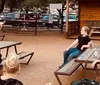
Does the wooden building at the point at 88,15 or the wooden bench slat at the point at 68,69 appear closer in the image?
the wooden bench slat at the point at 68,69

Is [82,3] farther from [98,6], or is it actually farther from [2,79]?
[2,79]

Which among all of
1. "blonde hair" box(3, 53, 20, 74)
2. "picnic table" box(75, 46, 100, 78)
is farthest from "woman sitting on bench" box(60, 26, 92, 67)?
"blonde hair" box(3, 53, 20, 74)

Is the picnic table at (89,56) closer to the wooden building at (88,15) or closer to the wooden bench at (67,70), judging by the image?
the wooden bench at (67,70)

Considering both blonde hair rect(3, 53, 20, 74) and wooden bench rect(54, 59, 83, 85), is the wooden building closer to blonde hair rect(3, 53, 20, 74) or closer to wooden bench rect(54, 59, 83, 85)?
wooden bench rect(54, 59, 83, 85)

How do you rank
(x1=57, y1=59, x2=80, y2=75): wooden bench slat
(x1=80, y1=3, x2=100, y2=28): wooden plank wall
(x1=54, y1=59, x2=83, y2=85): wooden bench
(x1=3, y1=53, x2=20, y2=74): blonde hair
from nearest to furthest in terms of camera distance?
(x1=3, y1=53, x2=20, y2=74): blonde hair
(x1=54, y1=59, x2=83, y2=85): wooden bench
(x1=57, y1=59, x2=80, y2=75): wooden bench slat
(x1=80, y1=3, x2=100, y2=28): wooden plank wall

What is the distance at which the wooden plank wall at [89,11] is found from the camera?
64.5ft

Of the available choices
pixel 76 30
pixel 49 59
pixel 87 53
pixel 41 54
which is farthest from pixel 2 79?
pixel 76 30

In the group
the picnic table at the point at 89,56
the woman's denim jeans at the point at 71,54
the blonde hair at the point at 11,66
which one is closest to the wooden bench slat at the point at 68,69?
the picnic table at the point at 89,56

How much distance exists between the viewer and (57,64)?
984 centimetres

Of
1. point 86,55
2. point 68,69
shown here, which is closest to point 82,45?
point 86,55

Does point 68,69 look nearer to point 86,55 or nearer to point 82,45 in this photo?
point 86,55

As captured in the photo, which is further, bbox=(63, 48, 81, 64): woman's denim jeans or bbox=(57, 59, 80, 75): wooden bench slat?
bbox=(63, 48, 81, 64): woman's denim jeans

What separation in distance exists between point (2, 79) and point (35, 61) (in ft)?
20.5

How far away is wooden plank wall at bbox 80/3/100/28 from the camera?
19.7m
